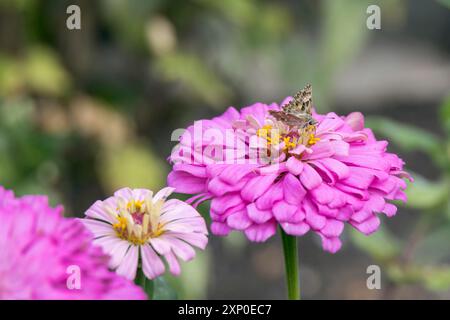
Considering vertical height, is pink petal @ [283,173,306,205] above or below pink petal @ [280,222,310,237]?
above

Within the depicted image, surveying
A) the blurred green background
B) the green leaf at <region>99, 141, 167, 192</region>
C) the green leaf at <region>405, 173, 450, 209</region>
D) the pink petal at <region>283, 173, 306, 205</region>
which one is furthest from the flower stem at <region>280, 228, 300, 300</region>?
the green leaf at <region>99, 141, 167, 192</region>

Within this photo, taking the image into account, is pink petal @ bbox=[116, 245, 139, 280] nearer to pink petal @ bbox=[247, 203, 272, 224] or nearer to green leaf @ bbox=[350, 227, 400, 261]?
pink petal @ bbox=[247, 203, 272, 224]

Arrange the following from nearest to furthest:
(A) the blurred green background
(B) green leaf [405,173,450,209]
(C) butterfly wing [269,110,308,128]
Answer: (C) butterfly wing [269,110,308,128] < (B) green leaf [405,173,450,209] < (A) the blurred green background

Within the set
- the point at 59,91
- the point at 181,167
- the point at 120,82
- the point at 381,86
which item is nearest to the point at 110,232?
the point at 181,167

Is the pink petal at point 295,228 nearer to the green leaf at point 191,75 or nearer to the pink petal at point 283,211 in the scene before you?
the pink petal at point 283,211

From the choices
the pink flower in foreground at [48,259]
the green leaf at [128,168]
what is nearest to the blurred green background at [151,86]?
the green leaf at [128,168]

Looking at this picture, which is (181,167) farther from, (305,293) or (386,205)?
(305,293)

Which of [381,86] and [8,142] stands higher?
[381,86]
